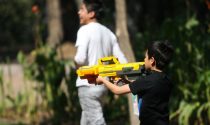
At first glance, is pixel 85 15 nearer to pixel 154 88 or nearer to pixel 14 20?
pixel 154 88

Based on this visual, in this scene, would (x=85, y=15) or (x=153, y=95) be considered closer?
(x=153, y=95)

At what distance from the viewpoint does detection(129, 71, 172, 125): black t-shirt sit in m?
5.47

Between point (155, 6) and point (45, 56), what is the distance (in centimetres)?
1364

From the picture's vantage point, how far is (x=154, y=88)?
5.47 meters

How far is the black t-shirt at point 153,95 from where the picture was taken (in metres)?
5.47

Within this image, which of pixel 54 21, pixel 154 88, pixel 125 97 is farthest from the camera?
pixel 54 21

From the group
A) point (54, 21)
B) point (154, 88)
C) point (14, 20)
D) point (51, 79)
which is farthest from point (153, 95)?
point (14, 20)

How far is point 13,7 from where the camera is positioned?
4297 cm

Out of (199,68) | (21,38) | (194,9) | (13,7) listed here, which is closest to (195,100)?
(199,68)

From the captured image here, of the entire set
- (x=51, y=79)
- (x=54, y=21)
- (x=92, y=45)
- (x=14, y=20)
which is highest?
(x=14, y=20)

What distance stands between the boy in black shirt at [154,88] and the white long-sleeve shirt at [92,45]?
1235mm

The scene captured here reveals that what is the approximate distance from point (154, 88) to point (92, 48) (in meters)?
1.50

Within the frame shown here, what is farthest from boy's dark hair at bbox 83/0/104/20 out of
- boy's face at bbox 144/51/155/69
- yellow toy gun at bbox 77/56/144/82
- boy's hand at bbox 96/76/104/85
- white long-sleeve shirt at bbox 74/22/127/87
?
boy's face at bbox 144/51/155/69

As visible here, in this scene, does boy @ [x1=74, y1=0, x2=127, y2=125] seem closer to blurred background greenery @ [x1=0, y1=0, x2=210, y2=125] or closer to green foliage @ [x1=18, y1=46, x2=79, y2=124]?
blurred background greenery @ [x1=0, y1=0, x2=210, y2=125]
